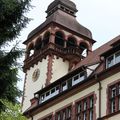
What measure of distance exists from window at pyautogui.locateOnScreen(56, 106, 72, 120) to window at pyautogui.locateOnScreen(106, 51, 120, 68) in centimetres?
585

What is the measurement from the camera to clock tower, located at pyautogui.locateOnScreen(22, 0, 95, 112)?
5669cm

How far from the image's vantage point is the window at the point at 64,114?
41.2 meters

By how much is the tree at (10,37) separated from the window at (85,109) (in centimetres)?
1772

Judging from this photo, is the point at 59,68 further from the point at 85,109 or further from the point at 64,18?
the point at 85,109

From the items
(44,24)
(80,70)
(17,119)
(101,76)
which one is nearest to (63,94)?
(80,70)

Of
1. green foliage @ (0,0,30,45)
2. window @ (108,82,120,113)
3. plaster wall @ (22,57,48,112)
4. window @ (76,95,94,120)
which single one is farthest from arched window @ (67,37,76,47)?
green foliage @ (0,0,30,45)

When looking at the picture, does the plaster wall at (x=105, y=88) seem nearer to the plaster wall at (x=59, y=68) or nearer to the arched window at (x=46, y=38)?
the plaster wall at (x=59, y=68)

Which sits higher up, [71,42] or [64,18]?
[64,18]

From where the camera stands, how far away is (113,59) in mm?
37625

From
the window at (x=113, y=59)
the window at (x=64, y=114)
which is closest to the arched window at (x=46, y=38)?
the window at (x=64, y=114)

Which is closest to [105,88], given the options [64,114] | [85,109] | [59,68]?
[85,109]

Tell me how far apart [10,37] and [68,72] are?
1316 inches

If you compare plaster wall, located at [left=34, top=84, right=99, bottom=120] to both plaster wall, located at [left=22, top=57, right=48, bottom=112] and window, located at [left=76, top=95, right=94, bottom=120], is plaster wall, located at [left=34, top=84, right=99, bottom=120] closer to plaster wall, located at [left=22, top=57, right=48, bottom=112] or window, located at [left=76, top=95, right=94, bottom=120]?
window, located at [left=76, top=95, right=94, bottom=120]

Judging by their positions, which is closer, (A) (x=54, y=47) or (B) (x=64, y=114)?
(B) (x=64, y=114)
